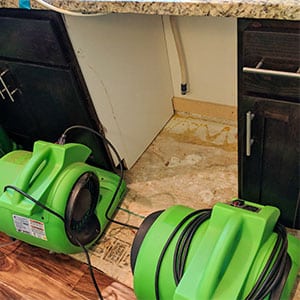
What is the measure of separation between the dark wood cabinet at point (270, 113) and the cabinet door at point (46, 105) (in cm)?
54

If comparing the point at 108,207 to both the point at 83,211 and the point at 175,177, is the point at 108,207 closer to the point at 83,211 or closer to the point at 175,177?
the point at 83,211

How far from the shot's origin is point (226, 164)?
1.44 meters

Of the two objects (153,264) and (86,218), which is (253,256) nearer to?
(153,264)

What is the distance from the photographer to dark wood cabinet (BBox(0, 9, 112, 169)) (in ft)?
3.42

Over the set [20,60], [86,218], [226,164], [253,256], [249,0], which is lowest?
[226,164]

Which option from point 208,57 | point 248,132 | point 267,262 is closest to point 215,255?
point 267,262

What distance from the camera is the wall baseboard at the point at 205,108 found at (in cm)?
158

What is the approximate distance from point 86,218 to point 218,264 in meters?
0.62

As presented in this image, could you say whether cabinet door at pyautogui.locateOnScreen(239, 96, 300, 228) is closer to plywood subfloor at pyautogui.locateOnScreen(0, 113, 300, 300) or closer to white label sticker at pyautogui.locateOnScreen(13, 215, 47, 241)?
plywood subfloor at pyautogui.locateOnScreen(0, 113, 300, 300)

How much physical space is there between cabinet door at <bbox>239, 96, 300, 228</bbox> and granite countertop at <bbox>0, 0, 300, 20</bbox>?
0.70 ft

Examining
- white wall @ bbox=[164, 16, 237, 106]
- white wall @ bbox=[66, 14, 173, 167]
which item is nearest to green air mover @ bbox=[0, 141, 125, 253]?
white wall @ bbox=[66, 14, 173, 167]

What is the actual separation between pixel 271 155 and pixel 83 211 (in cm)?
63

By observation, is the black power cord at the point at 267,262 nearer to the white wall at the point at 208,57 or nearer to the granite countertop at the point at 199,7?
the granite countertop at the point at 199,7

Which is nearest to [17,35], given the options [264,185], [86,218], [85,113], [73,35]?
[73,35]
